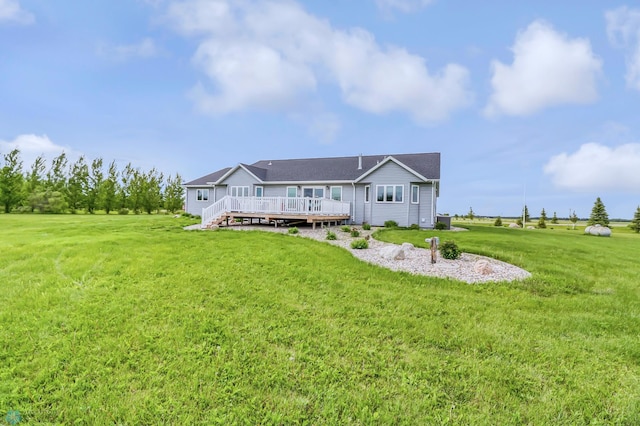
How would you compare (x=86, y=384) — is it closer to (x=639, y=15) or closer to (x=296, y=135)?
(x=639, y=15)

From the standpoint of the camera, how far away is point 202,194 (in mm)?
27828

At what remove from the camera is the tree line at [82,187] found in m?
34.2

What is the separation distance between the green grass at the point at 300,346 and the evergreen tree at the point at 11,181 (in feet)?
122

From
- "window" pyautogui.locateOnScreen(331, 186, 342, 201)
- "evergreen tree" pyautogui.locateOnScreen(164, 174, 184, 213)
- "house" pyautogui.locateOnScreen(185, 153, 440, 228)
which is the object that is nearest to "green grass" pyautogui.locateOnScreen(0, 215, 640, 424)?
"house" pyautogui.locateOnScreen(185, 153, 440, 228)

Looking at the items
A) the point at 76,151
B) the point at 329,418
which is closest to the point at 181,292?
the point at 329,418

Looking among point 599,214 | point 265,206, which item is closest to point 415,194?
point 265,206

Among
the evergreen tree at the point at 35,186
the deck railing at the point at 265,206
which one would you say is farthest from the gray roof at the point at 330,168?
the evergreen tree at the point at 35,186

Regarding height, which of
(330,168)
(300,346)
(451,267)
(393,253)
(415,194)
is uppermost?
(330,168)

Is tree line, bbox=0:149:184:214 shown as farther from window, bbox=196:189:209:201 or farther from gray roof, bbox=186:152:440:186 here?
gray roof, bbox=186:152:440:186

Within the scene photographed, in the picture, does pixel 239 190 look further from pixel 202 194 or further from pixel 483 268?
pixel 483 268

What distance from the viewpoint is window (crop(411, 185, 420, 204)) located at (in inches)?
800

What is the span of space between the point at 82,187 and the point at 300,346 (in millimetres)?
46853

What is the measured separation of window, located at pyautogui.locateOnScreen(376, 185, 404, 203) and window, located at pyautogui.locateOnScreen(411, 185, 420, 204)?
705 millimetres

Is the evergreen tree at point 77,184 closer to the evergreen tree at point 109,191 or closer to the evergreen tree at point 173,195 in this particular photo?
the evergreen tree at point 109,191
